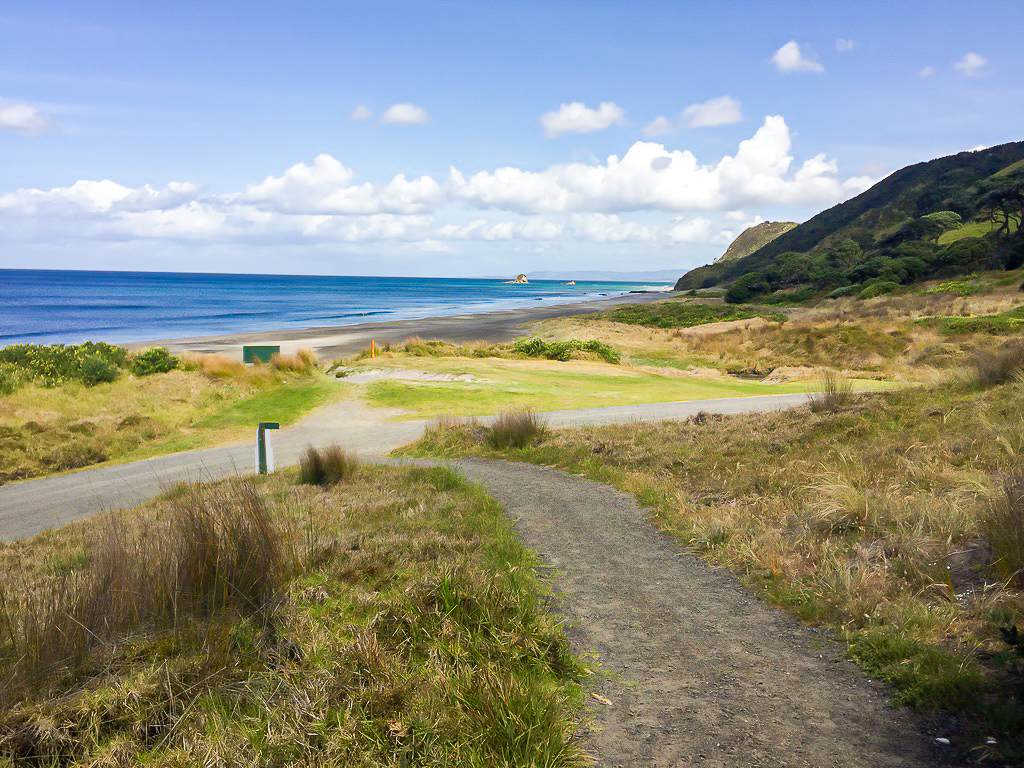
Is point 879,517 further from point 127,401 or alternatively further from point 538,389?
point 127,401

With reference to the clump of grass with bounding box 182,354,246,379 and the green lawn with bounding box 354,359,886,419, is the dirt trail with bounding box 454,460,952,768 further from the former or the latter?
the clump of grass with bounding box 182,354,246,379

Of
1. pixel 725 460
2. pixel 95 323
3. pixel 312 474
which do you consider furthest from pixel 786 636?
pixel 95 323

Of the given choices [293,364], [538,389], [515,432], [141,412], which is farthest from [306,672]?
[293,364]

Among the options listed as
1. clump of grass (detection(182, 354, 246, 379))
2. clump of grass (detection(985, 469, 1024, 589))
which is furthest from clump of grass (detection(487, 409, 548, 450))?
clump of grass (detection(182, 354, 246, 379))

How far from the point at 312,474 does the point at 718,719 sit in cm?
874

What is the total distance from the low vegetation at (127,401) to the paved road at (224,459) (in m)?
1.23

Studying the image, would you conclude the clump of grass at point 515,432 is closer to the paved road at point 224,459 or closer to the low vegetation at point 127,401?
the paved road at point 224,459

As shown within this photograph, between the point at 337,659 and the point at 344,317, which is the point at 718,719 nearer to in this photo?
the point at 337,659

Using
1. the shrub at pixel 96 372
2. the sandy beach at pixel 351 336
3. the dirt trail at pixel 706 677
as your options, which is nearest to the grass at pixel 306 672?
the dirt trail at pixel 706 677

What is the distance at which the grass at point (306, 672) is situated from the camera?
3590mm

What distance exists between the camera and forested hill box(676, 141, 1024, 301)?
6331cm

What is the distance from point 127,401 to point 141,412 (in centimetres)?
145

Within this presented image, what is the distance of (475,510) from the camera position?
28.0 feet

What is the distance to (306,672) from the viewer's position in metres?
4.23
